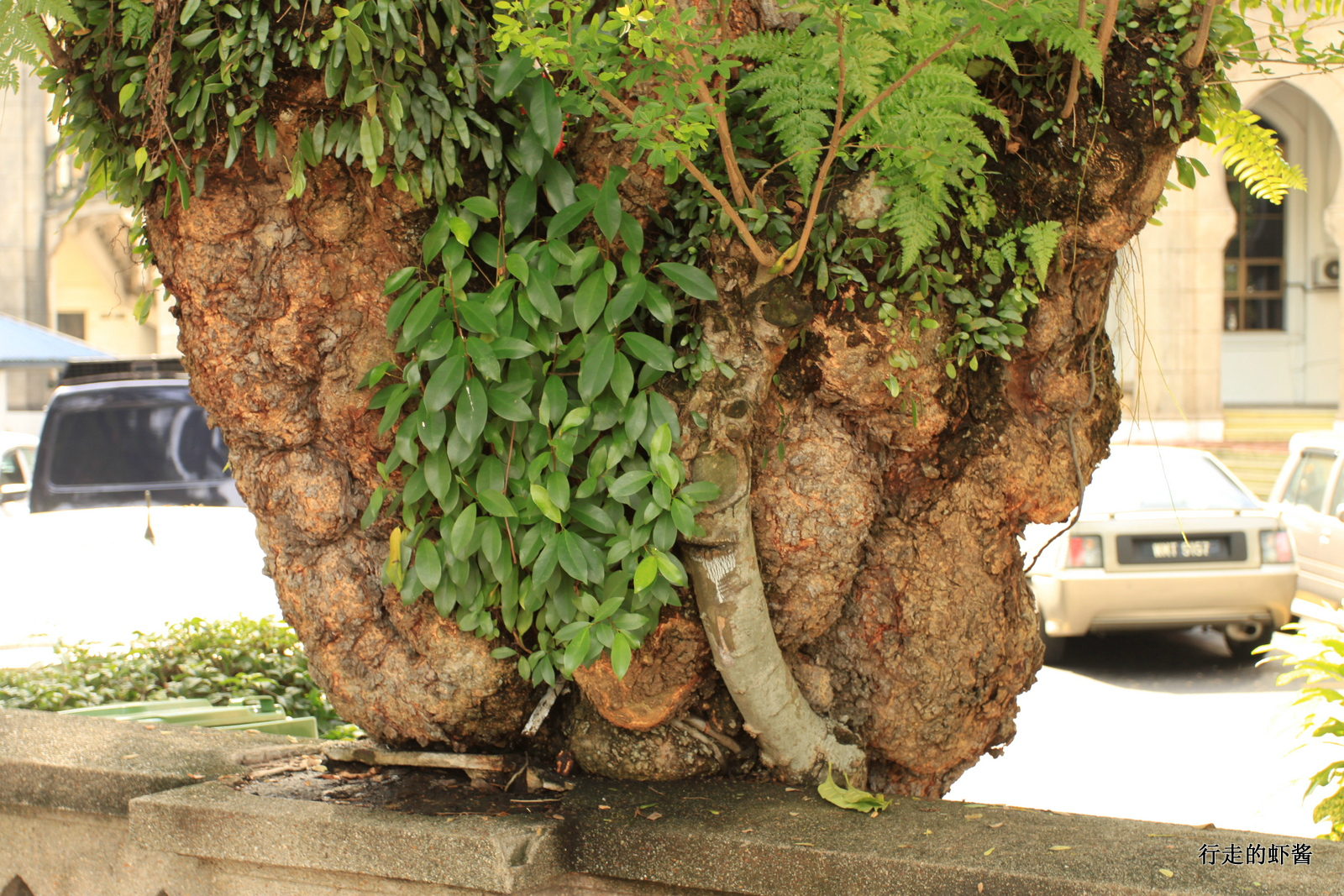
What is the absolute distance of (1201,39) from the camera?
85.5 inches

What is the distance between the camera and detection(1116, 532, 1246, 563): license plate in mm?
7547

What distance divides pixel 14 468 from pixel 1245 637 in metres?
13.2

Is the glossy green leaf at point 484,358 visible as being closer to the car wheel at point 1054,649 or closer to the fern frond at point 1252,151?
the fern frond at point 1252,151

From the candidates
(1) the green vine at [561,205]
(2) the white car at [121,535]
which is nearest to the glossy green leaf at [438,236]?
(1) the green vine at [561,205]

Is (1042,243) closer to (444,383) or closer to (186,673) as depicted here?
(444,383)

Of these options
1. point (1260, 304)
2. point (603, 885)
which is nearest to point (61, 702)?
point (603, 885)

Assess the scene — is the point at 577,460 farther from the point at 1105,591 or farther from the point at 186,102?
the point at 1105,591

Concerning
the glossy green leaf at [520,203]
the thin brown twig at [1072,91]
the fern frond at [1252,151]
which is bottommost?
the glossy green leaf at [520,203]

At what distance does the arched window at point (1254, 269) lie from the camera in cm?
2172

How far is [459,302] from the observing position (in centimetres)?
232

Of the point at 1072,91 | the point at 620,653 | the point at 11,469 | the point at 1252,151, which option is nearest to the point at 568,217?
the point at 620,653

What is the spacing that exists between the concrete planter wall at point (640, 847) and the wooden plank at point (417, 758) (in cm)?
28

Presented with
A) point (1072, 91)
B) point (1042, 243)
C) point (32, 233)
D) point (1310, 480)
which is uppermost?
point (32, 233)

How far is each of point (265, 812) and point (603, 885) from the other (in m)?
0.81
